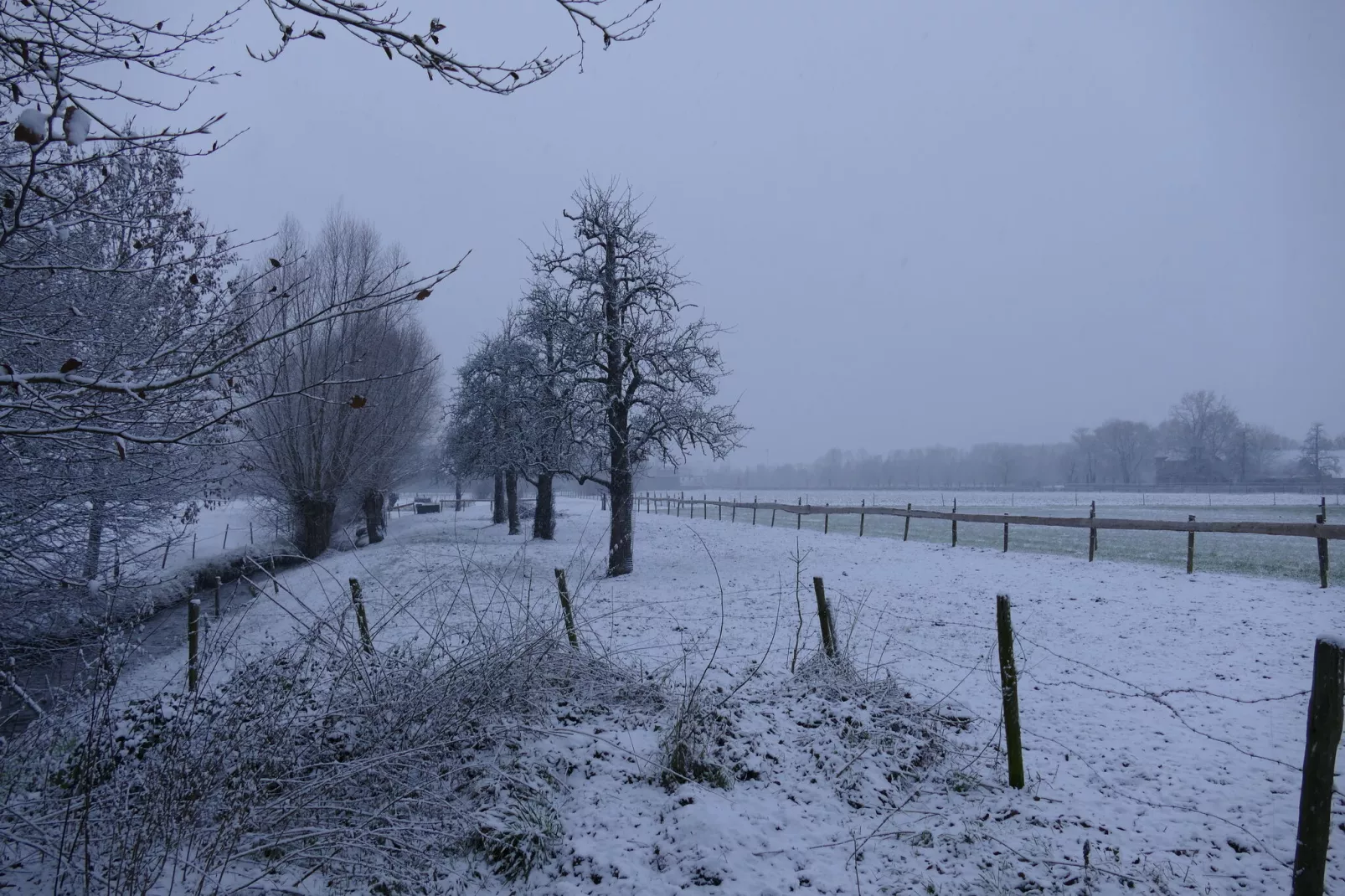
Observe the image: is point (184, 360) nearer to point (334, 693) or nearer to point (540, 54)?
point (334, 693)

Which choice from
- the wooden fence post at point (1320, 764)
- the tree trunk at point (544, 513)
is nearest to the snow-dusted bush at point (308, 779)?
the wooden fence post at point (1320, 764)

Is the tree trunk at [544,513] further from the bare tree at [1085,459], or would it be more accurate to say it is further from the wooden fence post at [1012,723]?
the bare tree at [1085,459]

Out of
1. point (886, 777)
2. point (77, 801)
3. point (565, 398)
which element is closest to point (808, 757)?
point (886, 777)

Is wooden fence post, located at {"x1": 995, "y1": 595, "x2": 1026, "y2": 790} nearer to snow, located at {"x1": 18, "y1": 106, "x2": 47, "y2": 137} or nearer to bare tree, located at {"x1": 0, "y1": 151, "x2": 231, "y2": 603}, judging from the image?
snow, located at {"x1": 18, "y1": 106, "x2": 47, "y2": 137}

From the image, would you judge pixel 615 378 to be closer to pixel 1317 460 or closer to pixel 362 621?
pixel 362 621

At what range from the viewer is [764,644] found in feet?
25.2

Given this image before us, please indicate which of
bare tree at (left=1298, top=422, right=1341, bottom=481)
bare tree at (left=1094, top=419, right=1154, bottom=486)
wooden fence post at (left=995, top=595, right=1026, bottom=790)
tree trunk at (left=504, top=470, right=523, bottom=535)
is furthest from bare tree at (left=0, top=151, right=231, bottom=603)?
bare tree at (left=1094, top=419, right=1154, bottom=486)

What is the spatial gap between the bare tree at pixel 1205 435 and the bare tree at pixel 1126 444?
23.1 ft

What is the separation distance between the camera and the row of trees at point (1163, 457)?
7169 centimetres

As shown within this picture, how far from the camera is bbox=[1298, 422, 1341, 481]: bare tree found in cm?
6644

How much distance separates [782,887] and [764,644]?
168 inches

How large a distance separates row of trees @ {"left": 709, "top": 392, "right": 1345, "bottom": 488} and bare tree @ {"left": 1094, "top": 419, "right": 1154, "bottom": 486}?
4.4 inches

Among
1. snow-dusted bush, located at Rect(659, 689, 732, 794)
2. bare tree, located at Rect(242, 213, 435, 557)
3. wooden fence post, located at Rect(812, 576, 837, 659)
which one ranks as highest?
bare tree, located at Rect(242, 213, 435, 557)

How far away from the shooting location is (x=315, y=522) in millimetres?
18672
